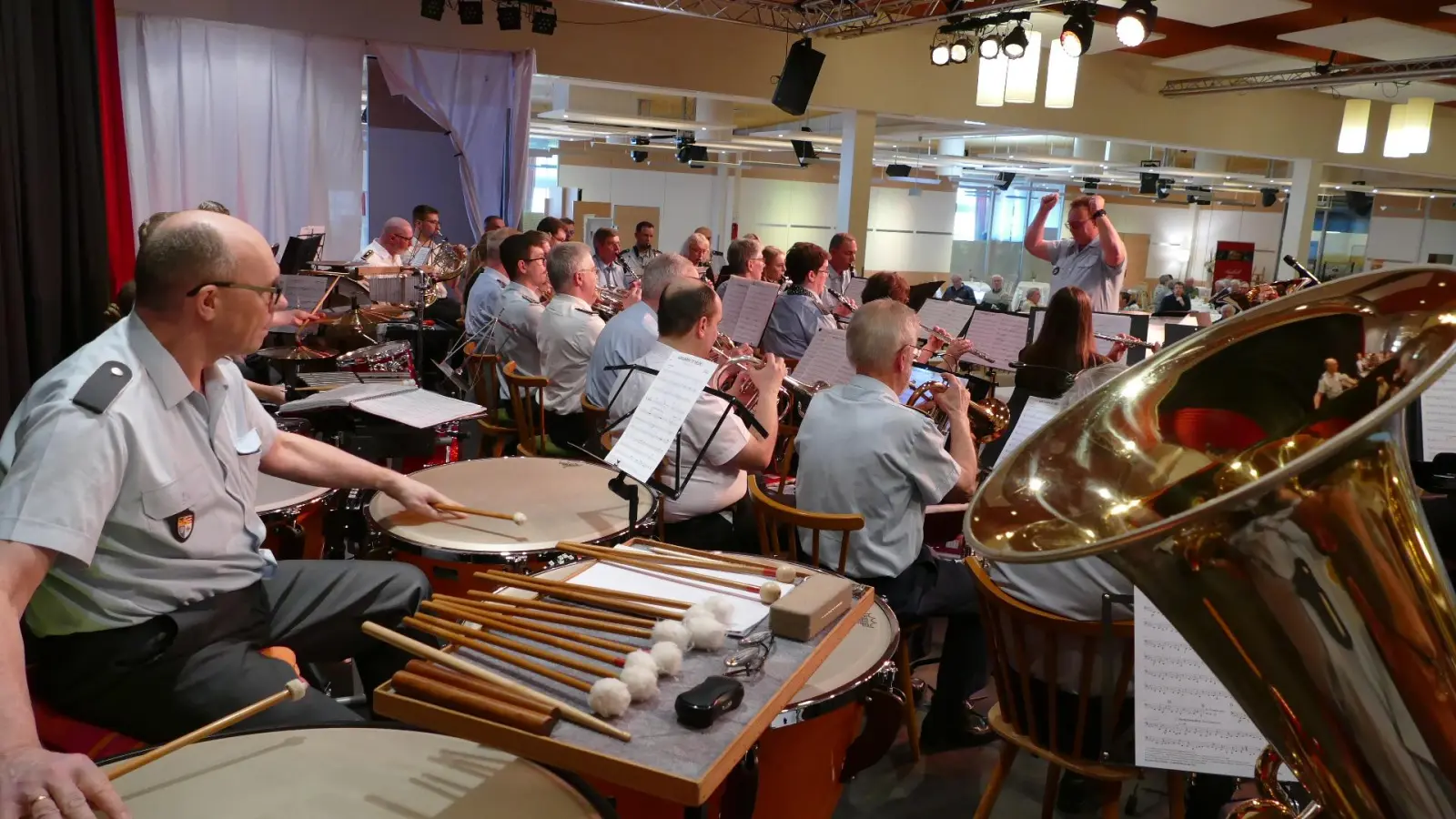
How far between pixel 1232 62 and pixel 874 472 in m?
9.76

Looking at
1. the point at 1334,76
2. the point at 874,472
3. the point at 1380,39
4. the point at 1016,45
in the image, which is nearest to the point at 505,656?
the point at 874,472

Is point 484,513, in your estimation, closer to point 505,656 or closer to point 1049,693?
point 505,656

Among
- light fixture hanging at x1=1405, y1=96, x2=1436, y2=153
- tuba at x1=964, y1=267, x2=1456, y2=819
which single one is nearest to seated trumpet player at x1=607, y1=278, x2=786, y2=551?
tuba at x1=964, y1=267, x2=1456, y2=819

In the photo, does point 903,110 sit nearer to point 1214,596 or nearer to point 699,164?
point 699,164

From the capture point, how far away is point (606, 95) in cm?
1206

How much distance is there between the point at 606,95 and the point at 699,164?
5055 millimetres

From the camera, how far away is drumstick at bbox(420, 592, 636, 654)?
125cm

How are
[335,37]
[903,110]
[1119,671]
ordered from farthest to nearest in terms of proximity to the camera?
1. [903,110]
2. [335,37]
3. [1119,671]

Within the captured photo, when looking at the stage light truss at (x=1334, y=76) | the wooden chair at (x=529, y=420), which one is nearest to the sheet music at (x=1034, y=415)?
the wooden chair at (x=529, y=420)

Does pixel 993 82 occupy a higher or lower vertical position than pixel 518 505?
higher

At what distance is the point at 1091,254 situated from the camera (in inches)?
241

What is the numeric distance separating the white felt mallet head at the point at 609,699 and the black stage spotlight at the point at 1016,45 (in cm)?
572

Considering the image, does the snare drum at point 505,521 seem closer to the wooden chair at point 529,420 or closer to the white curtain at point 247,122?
the wooden chair at point 529,420

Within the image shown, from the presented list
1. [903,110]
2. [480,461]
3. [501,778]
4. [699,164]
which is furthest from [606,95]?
[501,778]
